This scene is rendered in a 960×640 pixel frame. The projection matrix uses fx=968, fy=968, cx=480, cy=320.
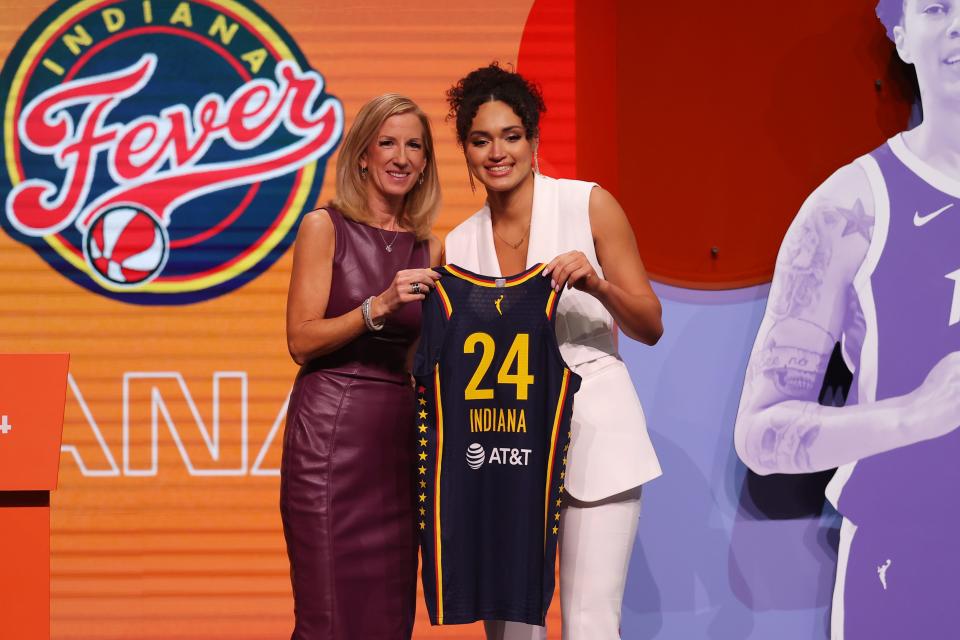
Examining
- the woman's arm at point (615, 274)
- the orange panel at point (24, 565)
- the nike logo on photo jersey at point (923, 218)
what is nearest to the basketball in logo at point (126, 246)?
the orange panel at point (24, 565)

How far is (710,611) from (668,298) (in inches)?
49.0

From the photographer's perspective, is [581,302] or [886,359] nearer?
[581,302]

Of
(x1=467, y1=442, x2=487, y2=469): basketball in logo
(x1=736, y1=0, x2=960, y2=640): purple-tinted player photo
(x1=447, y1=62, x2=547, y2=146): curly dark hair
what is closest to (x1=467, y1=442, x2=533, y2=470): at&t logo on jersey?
(x1=467, y1=442, x2=487, y2=469): basketball in logo

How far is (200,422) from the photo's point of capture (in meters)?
4.00

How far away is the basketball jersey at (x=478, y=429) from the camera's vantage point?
2.45 meters

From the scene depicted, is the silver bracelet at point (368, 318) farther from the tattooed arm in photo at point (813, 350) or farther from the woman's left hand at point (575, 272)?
the tattooed arm in photo at point (813, 350)

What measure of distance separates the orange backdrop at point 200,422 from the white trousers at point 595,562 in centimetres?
172

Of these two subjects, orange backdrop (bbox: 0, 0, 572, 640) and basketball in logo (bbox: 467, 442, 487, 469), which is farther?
orange backdrop (bbox: 0, 0, 572, 640)

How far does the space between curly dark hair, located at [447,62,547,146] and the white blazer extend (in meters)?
0.17

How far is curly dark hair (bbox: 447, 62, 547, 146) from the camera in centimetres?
252

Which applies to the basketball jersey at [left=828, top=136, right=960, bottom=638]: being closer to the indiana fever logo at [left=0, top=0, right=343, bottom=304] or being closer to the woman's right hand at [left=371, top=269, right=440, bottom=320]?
the woman's right hand at [left=371, top=269, right=440, bottom=320]

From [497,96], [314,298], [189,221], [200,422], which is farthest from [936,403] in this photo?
[189,221]

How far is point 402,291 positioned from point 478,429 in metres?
0.40

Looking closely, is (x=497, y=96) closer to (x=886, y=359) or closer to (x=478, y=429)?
(x=478, y=429)
